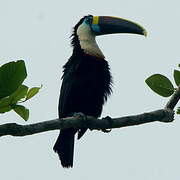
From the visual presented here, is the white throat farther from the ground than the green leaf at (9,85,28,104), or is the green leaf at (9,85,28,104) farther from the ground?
the green leaf at (9,85,28,104)

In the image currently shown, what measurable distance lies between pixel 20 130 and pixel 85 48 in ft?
13.2

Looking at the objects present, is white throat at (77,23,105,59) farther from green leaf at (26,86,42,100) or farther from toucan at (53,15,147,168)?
green leaf at (26,86,42,100)

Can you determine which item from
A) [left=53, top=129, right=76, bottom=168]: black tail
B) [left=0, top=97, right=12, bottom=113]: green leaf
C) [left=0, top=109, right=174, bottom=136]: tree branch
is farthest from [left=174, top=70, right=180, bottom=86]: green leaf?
[left=53, top=129, right=76, bottom=168]: black tail

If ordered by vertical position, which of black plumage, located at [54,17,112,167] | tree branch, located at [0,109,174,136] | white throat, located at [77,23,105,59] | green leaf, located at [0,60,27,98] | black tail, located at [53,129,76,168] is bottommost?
black tail, located at [53,129,76,168]

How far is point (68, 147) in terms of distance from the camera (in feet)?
23.1

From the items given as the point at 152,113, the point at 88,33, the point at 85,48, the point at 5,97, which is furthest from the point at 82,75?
the point at 5,97

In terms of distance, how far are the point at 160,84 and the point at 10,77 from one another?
1.45 m

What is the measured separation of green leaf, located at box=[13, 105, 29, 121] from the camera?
3977mm

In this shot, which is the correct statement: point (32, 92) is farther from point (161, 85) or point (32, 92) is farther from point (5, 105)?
point (161, 85)

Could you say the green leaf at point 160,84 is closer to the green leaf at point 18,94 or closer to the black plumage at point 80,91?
the green leaf at point 18,94

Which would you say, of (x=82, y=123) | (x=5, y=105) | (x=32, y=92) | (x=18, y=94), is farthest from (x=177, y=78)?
(x=5, y=105)

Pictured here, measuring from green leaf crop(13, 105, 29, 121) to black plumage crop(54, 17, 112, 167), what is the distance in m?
2.78

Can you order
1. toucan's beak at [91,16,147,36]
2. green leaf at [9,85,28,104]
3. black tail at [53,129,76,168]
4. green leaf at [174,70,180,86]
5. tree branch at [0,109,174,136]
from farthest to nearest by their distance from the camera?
1. toucan's beak at [91,16,147,36]
2. black tail at [53,129,76,168]
3. green leaf at [174,70,180,86]
4. green leaf at [9,85,28,104]
5. tree branch at [0,109,174,136]

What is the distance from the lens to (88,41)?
8.12 meters
